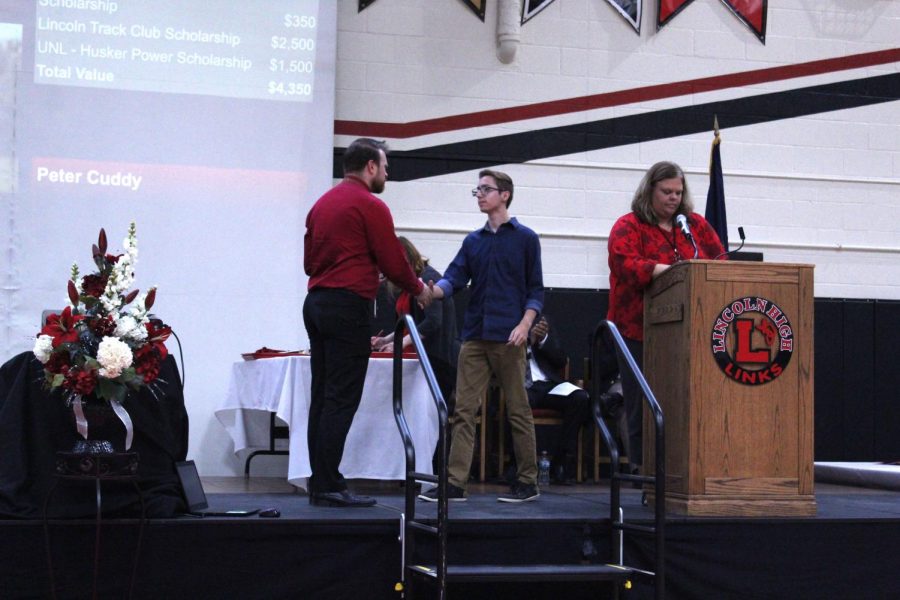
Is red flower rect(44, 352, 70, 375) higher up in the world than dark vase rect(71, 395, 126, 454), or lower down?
higher up

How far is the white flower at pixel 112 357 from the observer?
3475 millimetres

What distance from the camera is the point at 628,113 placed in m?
7.51

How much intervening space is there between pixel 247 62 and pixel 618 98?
2463mm

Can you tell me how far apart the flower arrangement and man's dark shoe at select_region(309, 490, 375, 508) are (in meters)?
0.99

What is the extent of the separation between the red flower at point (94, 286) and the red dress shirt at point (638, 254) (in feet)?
6.77

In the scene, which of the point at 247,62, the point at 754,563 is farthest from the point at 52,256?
the point at 754,563

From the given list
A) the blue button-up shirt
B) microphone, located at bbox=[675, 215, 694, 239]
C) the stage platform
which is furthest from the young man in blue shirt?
microphone, located at bbox=[675, 215, 694, 239]

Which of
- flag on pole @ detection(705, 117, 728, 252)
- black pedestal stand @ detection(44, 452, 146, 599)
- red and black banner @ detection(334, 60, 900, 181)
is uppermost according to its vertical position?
red and black banner @ detection(334, 60, 900, 181)

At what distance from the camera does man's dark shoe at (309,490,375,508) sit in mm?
4340

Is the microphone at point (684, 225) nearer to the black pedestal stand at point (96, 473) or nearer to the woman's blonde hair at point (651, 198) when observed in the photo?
the woman's blonde hair at point (651, 198)

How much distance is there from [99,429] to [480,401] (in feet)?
5.73

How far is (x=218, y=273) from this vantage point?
21.6 ft

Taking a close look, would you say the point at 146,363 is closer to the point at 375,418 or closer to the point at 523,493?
the point at 375,418

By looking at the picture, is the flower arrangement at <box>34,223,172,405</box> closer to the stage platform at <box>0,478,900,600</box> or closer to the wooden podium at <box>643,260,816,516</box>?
the stage platform at <box>0,478,900,600</box>
